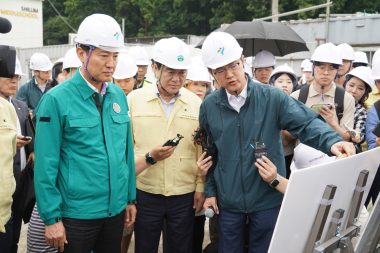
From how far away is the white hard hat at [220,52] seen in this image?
9.15 ft

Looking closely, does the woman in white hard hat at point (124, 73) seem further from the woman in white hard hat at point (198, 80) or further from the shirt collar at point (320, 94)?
the shirt collar at point (320, 94)

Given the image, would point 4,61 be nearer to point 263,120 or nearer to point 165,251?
point 263,120

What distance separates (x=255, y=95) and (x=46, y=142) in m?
1.26

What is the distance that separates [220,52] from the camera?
2.79m

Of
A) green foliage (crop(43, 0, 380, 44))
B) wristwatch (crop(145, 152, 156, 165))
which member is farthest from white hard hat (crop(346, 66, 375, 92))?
green foliage (crop(43, 0, 380, 44))

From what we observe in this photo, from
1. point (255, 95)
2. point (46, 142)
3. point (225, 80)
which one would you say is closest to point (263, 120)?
point (255, 95)

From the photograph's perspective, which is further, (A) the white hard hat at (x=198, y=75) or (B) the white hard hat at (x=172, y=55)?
(A) the white hard hat at (x=198, y=75)

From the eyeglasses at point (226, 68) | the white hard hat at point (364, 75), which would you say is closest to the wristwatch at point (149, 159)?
the eyeglasses at point (226, 68)

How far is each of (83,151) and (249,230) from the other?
1.15 m

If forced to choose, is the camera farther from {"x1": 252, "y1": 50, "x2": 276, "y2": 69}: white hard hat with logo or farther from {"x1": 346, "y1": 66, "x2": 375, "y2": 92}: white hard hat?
{"x1": 346, "y1": 66, "x2": 375, "y2": 92}: white hard hat

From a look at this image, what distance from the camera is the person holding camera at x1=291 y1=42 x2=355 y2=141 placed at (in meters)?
3.85

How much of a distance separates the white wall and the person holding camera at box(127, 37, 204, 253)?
33.6m

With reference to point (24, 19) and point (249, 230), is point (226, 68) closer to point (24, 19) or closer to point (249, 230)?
point (249, 230)

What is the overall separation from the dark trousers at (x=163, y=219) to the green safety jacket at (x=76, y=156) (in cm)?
53
